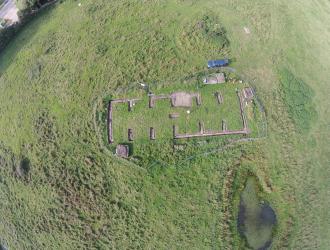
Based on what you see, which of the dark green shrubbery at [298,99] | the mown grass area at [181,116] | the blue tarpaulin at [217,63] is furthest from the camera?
the blue tarpaulin at [217,63]

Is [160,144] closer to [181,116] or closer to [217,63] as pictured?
[181,116]

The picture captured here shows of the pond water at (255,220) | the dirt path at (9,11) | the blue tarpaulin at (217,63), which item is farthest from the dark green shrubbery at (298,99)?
the dirt path at (9,11)

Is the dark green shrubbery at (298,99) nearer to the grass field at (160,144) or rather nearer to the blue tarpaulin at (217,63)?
the grass field at (160,144)

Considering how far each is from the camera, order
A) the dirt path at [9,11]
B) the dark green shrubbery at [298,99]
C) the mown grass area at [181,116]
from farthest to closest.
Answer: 1. the dirt path at [9,11]
2. the mown grass area at [181,116]
3. the dark green shrubbery at [298,99]

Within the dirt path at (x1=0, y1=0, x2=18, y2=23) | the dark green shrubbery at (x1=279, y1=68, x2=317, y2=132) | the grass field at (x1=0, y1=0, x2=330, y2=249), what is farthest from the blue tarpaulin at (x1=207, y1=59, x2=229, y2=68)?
the dirt path at (x1=0, y1=0, x2=18, y2=23)

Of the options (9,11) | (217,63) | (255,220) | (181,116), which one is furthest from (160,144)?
(9,11)

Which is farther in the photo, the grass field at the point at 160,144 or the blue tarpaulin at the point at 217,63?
the blue tarpaulin at the point at 217,63
